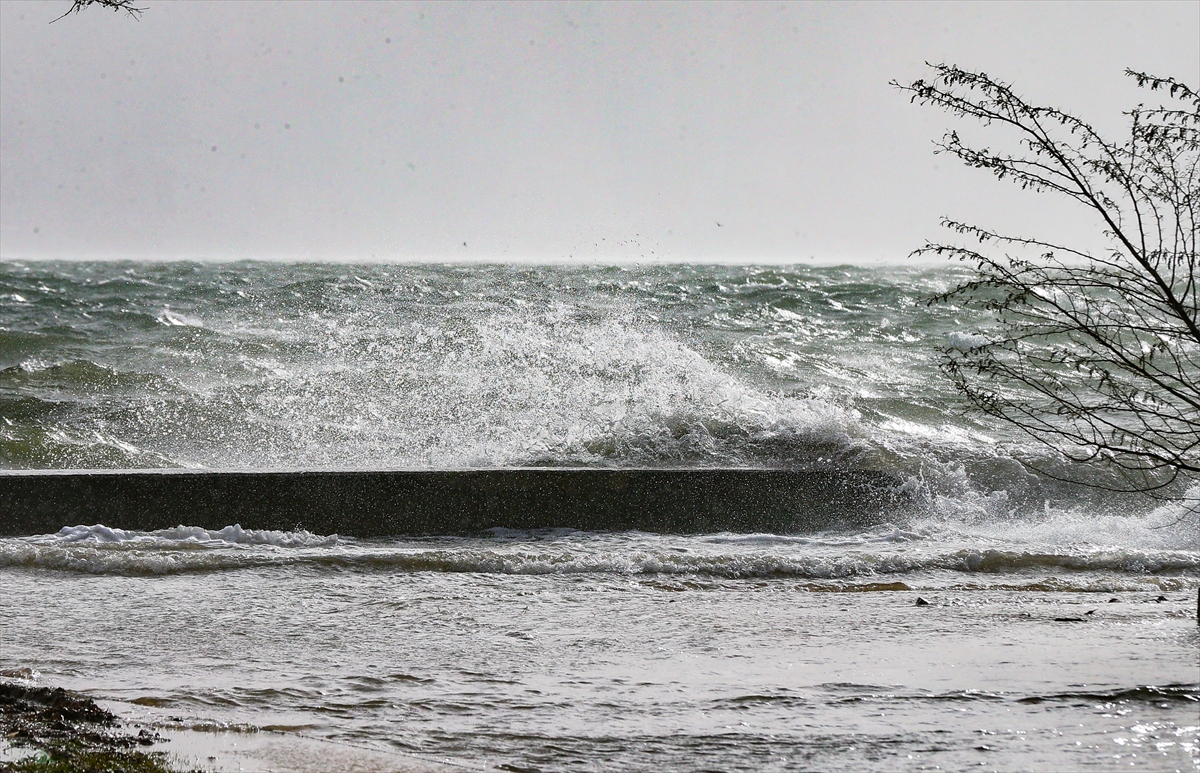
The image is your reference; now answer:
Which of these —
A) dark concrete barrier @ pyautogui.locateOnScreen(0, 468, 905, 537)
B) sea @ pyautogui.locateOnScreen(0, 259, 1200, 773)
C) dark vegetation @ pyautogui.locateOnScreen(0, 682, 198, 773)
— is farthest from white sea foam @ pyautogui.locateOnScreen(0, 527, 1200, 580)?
dark vegetation @ pyautogui.locateOnScreen(0, 682, 198, 773)

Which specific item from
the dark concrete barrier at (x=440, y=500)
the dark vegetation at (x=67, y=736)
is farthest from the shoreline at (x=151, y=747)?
the dark concrete barrier at (x=440, y=500)

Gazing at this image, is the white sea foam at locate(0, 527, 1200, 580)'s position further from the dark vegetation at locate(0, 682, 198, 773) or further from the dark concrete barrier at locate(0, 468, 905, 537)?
the dark vegetation at locate(0, 682, 198, 773)

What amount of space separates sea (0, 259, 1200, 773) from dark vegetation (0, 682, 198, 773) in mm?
119

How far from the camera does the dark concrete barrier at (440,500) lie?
5160 millimetres

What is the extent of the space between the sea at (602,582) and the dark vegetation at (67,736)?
12cm

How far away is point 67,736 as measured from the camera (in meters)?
2.15

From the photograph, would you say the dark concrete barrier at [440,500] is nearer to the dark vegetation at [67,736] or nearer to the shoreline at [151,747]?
the dark vegetation at [67,736]

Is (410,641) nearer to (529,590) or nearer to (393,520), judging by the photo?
(529,590)

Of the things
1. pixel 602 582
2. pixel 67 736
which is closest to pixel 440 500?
pixel 602 582

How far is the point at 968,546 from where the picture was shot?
16.3 feet

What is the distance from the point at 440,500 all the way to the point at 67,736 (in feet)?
10.6

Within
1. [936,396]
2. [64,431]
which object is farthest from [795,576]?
[64,431]

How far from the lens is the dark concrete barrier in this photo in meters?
5.16

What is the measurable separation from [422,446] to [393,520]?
1.86m
